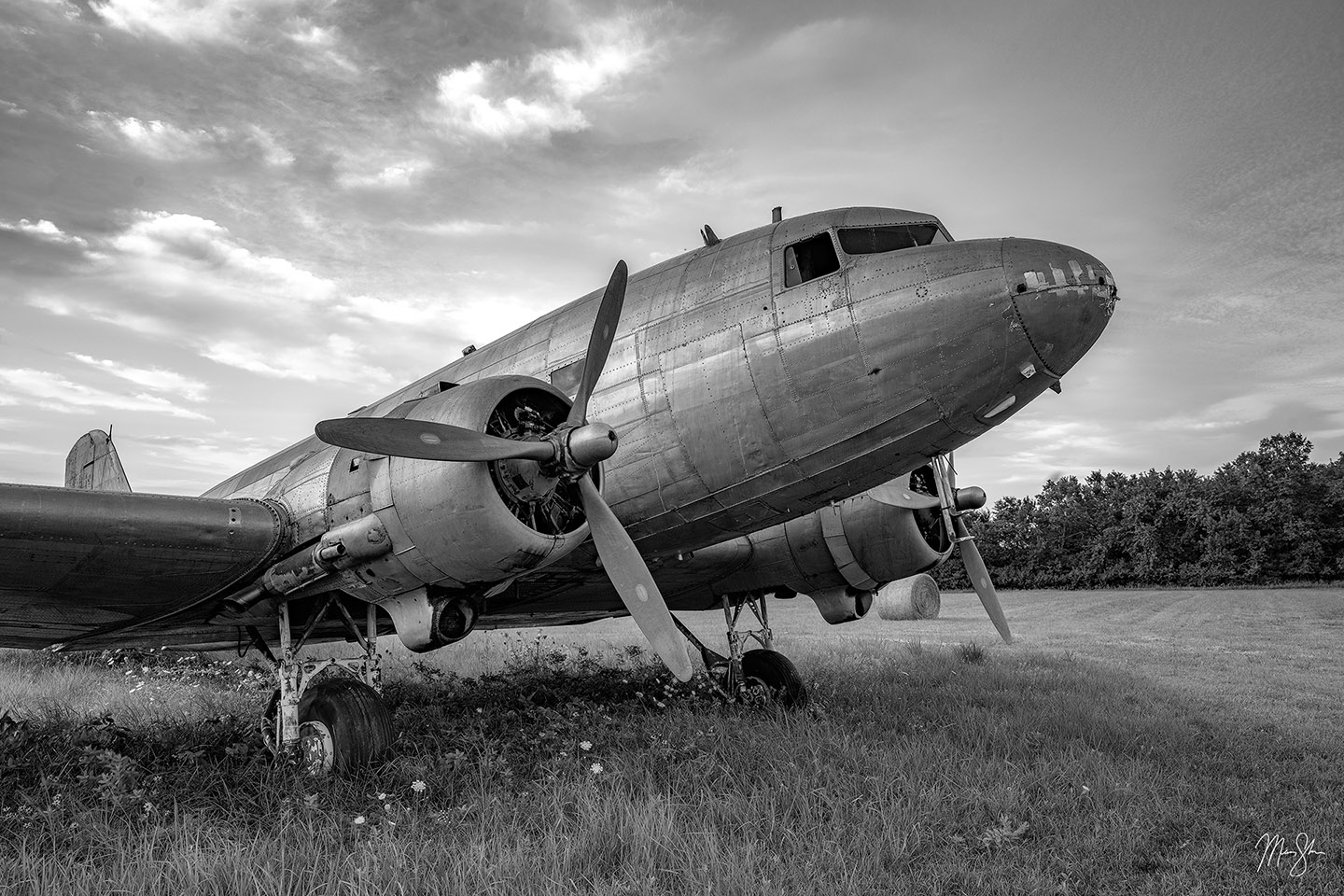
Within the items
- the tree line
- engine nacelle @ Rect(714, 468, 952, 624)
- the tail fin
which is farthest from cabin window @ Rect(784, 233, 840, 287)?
the tree line

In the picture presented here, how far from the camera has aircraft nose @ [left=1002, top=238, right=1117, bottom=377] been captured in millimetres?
5629

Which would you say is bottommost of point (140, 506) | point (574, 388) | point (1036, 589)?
point (1036, 589)

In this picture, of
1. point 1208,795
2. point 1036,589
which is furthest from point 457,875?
point 1036,589

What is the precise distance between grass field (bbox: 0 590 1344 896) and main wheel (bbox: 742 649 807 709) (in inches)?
16.1

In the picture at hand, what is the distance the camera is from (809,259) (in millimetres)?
6672

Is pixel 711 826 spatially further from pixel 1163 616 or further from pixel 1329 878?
pixel 1163 616

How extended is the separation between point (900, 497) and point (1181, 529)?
40.6 m

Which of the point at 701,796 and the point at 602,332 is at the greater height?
the point at 602,332

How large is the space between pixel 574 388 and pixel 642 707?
3.95 metres

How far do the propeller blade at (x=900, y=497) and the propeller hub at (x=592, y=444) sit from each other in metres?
3.89

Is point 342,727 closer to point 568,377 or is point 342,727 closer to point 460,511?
point 460,511

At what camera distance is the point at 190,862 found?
4.13m

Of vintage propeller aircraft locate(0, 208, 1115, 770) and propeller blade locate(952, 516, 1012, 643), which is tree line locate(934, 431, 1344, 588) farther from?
vintage propeller aircraft locate(0, 208, 1115, 770)

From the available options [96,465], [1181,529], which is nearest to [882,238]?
[96,465]
